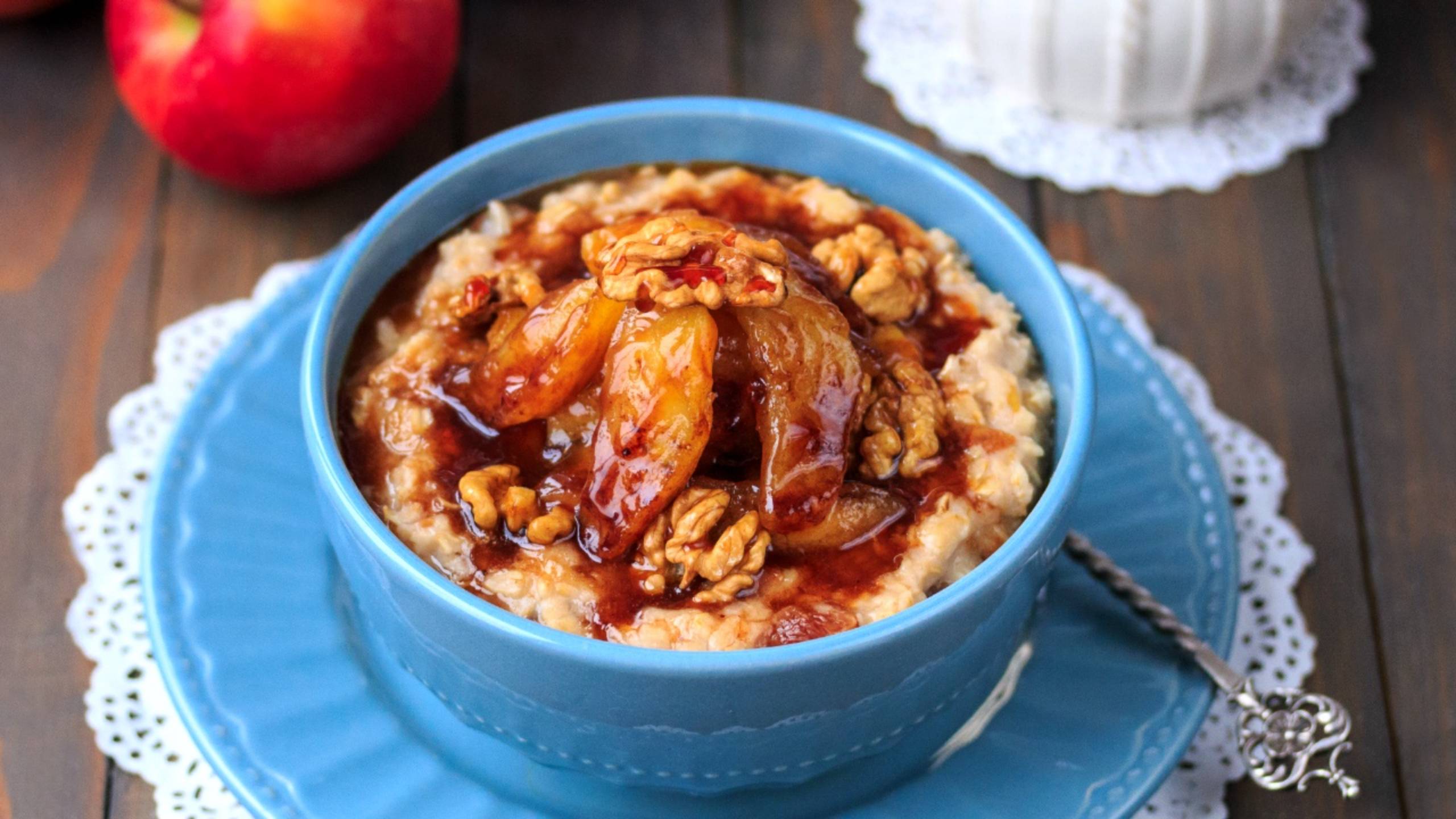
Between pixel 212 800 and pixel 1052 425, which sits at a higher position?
pixel 1052 425

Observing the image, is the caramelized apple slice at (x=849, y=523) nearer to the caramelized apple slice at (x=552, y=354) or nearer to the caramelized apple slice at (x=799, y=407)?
the caramelized apple slice at (x=799, y=407)

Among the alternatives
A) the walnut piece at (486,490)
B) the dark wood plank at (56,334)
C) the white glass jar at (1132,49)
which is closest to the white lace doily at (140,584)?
the dark wood plank at (56,334)

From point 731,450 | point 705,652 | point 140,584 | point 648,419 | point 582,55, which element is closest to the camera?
point 705,652

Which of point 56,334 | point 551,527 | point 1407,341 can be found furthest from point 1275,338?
point 56,334

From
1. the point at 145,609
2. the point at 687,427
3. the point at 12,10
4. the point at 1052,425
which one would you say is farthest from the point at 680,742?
the point at 12,10

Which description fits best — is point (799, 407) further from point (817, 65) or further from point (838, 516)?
point (817, 65)

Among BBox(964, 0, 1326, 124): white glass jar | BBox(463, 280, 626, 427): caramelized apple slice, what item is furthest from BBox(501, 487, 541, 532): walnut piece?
BBox(964, 0, 1326, 124): white glass jar

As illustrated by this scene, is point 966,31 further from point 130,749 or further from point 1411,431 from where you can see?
point 130,749
